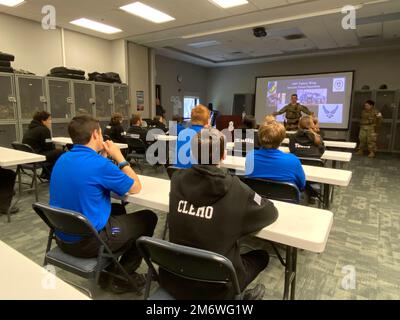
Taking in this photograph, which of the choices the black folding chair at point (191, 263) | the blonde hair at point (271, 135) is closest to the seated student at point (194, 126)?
the blonde hair at point (271, 135)

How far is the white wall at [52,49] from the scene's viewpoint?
17.9 feet

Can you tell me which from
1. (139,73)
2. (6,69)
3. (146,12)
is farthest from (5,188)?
(139,73)

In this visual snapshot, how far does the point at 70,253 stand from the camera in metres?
1.49

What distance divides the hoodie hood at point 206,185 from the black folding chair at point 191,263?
0.67 ft

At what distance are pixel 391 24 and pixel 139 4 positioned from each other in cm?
545

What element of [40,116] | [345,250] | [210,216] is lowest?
[345,250]

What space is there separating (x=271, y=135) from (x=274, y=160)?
0.60ft

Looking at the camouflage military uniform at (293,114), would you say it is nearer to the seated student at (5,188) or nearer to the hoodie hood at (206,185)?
the seated student at (5,188)

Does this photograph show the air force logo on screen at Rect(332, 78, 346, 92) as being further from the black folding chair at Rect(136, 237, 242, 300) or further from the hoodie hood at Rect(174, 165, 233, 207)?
the black folding chair at Rect(136, 237, 242, 300)

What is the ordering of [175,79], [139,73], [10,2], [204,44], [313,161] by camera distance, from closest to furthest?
1. [313,161]
2. [10,2]
3. [139,73]
4. [204,44]
5. [175,79]

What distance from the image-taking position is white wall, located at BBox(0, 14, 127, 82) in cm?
546

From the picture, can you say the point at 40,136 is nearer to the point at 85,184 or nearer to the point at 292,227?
the point at 85,184

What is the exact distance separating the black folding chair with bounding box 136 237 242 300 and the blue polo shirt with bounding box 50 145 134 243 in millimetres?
457

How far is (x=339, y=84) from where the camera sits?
8195 mm
